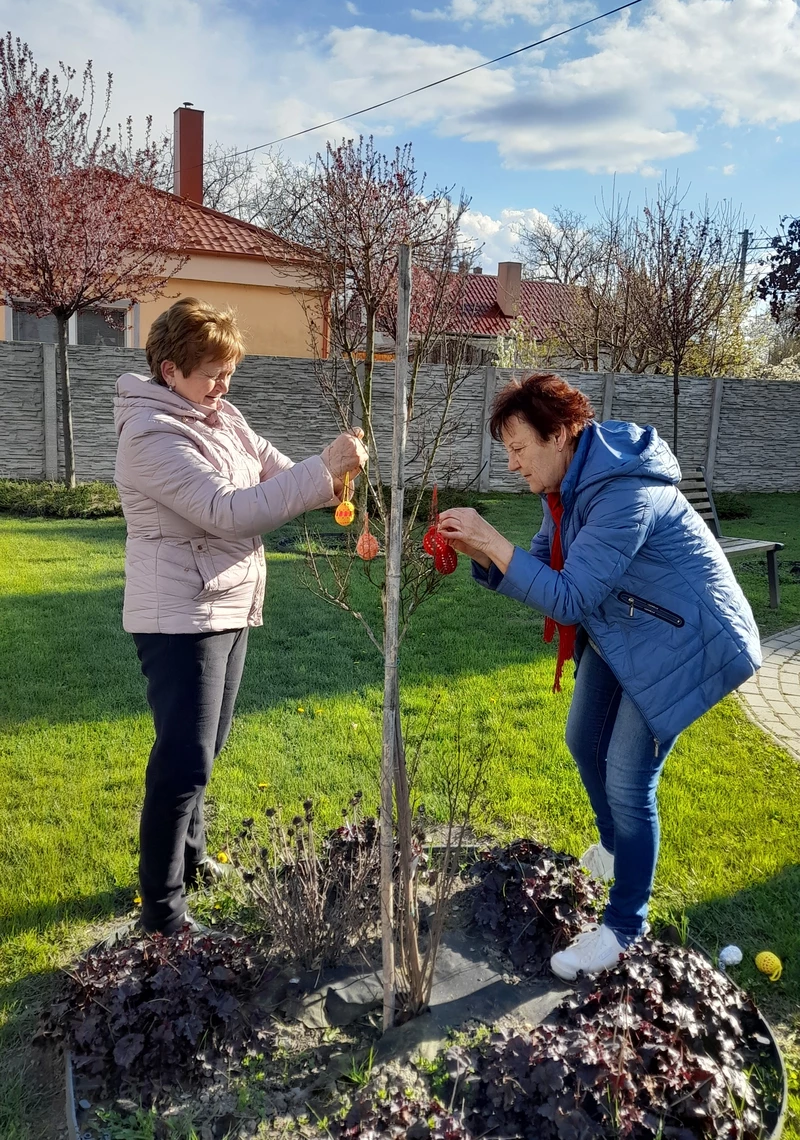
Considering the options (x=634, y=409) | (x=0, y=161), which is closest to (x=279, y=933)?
(x=0, y=161)

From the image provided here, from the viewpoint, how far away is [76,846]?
3.28 m

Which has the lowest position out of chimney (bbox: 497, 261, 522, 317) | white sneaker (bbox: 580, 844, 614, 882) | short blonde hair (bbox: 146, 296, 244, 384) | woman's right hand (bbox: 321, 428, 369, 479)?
white sneaker (bbox: 580, 844, 614, 882)

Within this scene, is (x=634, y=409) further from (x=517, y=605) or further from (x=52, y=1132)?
(x=52, y=1132)

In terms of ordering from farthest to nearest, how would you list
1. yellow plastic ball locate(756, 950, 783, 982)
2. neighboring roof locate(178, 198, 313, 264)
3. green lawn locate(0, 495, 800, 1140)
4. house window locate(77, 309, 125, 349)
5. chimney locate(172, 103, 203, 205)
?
chimney locate(172, 103, 203, 205)
house window locate(77, 309, 125, 349)
neighboring roof locate(178, 198, 313, 264)
green lawn locate(0, 495, 800, 1140)
yellow plastic ball locate(756, 950, 783, 982)

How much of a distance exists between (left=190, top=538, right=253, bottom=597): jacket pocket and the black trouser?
151 mm

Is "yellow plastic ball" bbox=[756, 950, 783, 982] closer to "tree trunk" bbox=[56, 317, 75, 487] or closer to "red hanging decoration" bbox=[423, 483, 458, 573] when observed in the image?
"red hanging decoration" bbox=[423, 483, 458, 573]

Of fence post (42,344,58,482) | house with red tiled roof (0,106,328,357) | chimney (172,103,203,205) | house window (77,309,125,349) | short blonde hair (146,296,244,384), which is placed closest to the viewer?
short blonde hair (146,296,244,384)

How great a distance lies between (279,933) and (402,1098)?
684 millimetres

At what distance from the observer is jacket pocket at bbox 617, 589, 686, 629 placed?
225 cm

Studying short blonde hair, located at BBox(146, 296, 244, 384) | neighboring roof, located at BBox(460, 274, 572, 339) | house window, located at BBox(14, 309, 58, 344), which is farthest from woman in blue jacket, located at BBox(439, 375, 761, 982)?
neighboring roof, located at BBox(460, 274, 572, 339)

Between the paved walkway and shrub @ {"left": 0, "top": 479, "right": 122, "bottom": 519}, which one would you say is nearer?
the paved walkway

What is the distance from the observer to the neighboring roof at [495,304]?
96.5 ft

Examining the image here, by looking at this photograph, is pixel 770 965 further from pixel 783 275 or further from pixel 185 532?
pixel 783 275

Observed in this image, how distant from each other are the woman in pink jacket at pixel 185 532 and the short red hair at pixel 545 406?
426 mm
